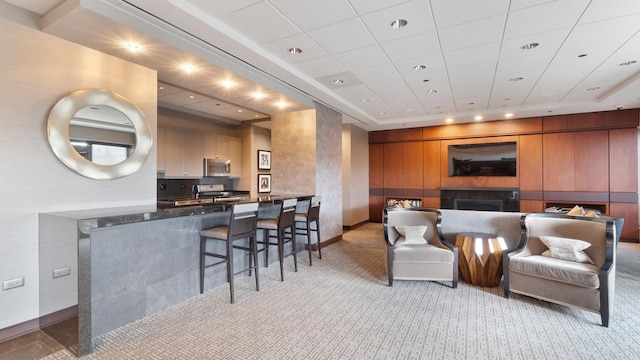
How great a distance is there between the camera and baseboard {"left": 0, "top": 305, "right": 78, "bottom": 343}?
2.36 metres

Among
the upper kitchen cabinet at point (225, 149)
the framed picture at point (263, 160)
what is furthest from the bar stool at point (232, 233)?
the framed picture at point (263, 160)

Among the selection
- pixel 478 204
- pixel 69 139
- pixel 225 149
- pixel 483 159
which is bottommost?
pixel 478 204

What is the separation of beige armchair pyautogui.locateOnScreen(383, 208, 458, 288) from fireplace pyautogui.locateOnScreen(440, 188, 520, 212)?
4047 millimetres

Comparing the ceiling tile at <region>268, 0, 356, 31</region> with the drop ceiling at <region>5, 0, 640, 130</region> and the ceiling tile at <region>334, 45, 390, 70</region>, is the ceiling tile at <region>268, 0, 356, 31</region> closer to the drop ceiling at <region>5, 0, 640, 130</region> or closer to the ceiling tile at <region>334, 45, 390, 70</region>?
the drop ceiling at <region>5, 0, 640, 130</region>

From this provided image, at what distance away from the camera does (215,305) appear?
3.01 meters

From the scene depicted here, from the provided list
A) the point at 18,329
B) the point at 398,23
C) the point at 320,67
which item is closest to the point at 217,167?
the point at 320,67

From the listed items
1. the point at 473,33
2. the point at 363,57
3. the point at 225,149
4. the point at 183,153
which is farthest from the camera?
the point at 225,149

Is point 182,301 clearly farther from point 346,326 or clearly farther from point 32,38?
point 32,38

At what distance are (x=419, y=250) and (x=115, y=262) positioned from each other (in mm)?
3212

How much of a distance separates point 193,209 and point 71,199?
3.67 feet

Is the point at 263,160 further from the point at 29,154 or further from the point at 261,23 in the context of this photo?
the point at 29,154

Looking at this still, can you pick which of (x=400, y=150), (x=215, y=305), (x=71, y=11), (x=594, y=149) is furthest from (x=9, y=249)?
(x=594, y=149)

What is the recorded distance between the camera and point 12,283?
239 cm

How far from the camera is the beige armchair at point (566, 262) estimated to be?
2.65m
